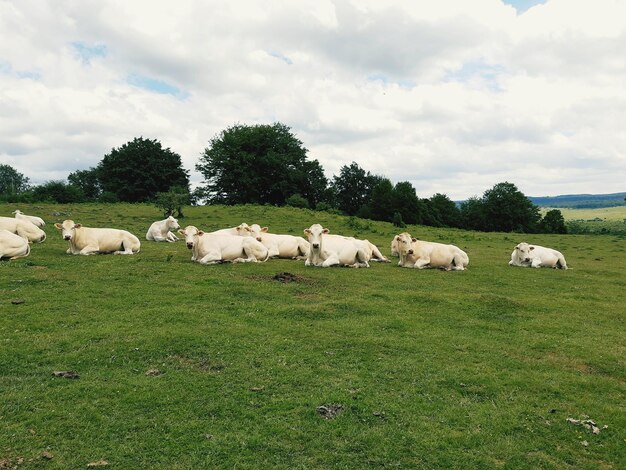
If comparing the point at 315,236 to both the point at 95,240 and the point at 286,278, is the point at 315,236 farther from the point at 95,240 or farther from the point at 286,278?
the point at 95,240

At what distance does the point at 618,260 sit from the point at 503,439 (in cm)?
2326

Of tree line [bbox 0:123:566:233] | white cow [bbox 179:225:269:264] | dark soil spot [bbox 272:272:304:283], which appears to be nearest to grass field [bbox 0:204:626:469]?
dark soil spot [bbox 272:272:304:283]

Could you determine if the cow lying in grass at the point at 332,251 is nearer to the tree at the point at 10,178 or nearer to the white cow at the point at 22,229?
the white cow at the point at 22,229

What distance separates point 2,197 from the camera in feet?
142

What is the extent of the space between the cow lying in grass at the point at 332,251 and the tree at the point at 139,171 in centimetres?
5430

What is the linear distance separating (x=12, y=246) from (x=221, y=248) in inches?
242

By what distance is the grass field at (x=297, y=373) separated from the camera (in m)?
5.60

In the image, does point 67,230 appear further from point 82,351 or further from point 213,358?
point 213,358

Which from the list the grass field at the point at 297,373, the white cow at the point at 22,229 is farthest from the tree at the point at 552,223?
the white cow at the point at 22,229

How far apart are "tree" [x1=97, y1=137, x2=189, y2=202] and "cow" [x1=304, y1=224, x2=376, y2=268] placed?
54.3 metres

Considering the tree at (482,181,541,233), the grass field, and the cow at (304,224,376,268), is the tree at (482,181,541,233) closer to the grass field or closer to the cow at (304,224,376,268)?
the cow at (304,224,376,268)

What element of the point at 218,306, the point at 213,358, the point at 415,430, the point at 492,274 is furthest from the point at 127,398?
the point at 492,274

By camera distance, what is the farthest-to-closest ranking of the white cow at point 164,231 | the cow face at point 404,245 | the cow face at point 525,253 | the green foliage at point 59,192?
the green foliage at point 59,192 → the white cow at point 164,231 → the cow face at point 525,253 → the cow face at point 404,245

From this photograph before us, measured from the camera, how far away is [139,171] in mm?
68562
